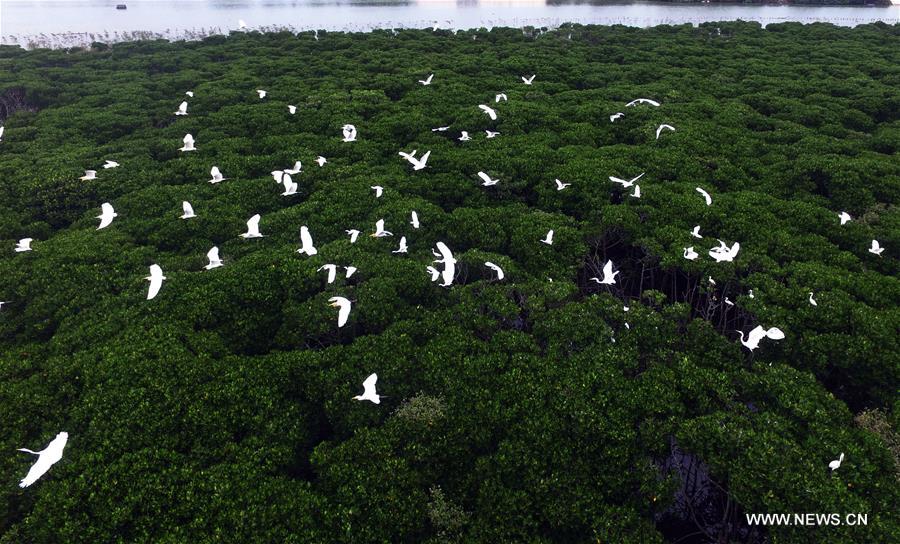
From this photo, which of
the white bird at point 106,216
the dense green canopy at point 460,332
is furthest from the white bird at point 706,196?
the white bird at point 106,216

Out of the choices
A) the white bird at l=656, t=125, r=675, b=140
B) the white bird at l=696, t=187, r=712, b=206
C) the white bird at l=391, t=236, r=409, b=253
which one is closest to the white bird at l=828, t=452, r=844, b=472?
the white bird at l=696, t=187, r=712, b=206

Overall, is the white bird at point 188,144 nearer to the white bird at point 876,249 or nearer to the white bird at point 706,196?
the white bird at point 706,196

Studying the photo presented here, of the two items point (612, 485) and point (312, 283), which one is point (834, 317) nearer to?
point (612, 485)

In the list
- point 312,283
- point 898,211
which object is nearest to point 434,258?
point 312,283

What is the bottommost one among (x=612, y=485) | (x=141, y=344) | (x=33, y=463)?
(x=612, y=485)

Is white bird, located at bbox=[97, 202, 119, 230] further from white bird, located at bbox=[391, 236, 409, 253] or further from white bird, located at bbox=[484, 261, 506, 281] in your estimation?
white bird, located at bbox=[484, 261, 506, 281]

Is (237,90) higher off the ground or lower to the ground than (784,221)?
higher
